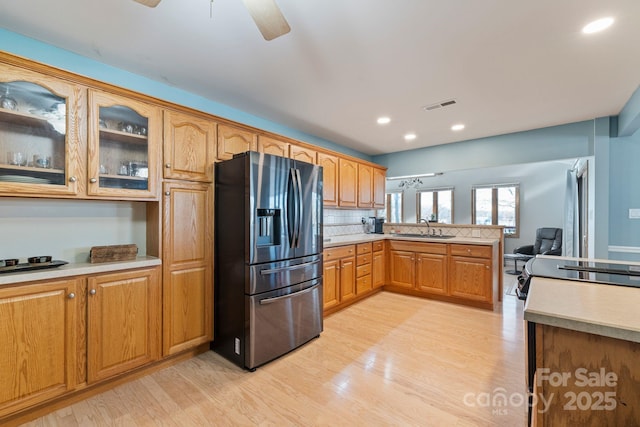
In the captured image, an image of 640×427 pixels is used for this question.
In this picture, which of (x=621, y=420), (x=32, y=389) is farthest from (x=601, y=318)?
(x=32, y=389)

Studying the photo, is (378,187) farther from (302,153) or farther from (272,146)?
(272,146)

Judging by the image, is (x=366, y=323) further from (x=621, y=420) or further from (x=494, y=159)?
(x=494, y=159)

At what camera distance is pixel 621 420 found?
34.5 inches

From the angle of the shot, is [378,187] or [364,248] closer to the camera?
[364,248]

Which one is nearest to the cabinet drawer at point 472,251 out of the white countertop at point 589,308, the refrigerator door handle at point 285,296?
the refrigerator door handle at point 285,296

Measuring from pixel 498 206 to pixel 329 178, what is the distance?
540cm

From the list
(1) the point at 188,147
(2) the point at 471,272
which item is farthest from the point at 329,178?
(2) the point at 471,272

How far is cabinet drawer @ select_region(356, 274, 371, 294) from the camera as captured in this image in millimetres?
3721

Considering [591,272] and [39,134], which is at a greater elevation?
[39,134]

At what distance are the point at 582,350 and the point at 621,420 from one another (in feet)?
0.70

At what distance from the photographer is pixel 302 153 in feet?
11.1

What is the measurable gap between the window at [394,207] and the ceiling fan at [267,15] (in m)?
7.64

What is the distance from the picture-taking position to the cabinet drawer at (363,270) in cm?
372

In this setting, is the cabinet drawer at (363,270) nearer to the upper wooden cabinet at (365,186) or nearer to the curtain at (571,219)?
the upper wooden cabinet at (365,186)
